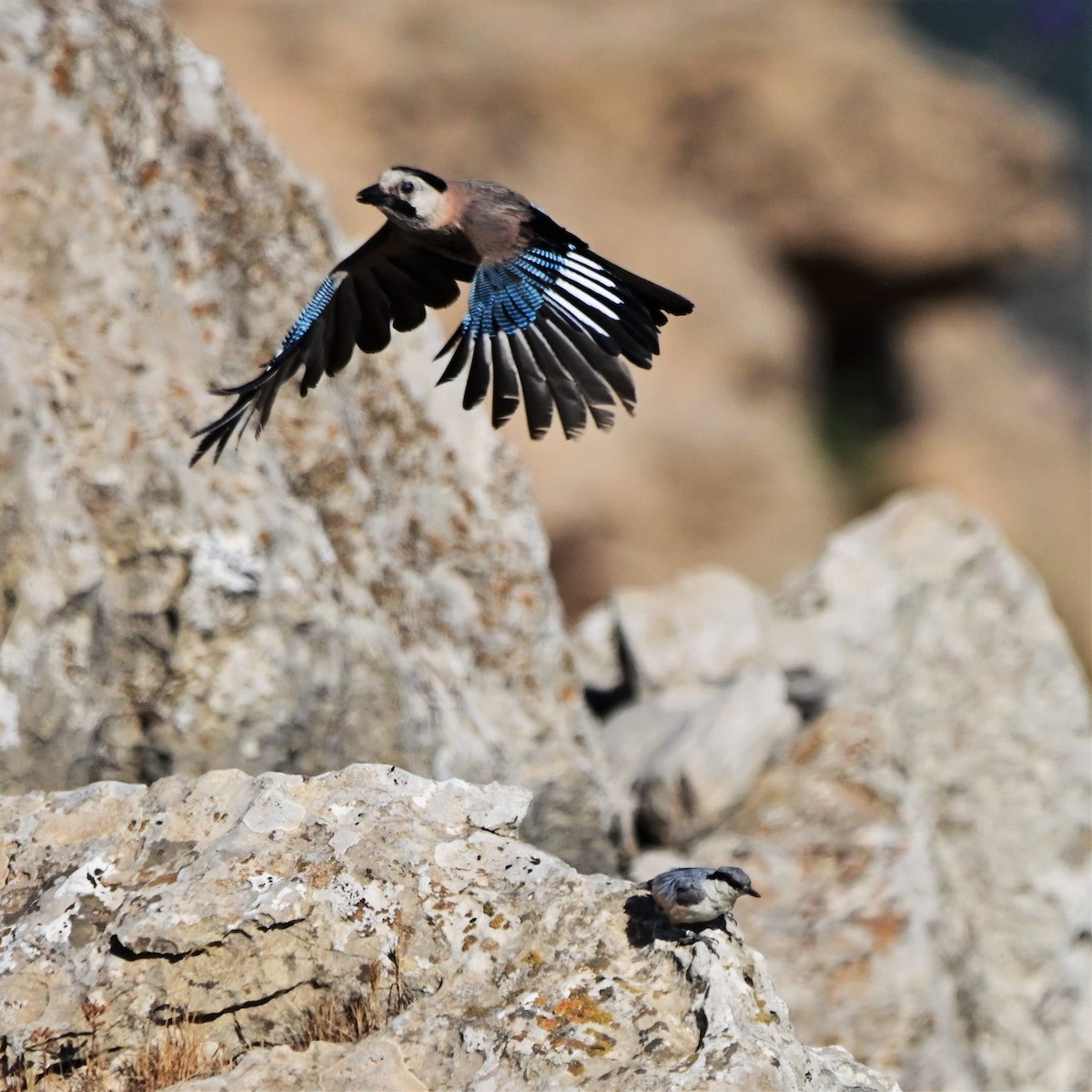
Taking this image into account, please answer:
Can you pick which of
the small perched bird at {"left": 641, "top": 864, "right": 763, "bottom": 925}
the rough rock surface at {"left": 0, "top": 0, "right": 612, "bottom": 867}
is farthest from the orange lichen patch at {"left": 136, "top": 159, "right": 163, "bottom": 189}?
the small perched bird at {"left": 641, "top": 864, "right": 763, "bottom": 925}

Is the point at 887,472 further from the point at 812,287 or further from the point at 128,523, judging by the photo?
the point at 128,523

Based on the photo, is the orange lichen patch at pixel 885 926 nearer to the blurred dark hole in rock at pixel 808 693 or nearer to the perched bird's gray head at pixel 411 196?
the blurred dark hole in rock at pixel 808 693

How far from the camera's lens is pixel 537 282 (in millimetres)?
5895

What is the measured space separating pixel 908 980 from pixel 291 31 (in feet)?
61.9

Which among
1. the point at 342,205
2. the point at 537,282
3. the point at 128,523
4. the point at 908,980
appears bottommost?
the point at 908,980

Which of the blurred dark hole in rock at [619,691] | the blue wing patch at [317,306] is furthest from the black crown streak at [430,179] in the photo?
the blurred dark hole in rock at [619,691]

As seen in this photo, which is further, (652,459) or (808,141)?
(808,141)

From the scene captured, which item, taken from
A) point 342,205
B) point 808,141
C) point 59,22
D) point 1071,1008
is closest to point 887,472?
point 808,141

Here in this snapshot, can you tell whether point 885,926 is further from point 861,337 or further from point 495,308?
point 861,337

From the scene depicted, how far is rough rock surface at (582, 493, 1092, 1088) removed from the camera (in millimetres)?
7719

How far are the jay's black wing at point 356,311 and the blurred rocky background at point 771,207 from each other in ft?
46.8

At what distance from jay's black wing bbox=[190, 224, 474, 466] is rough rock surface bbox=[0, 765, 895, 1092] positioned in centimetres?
197

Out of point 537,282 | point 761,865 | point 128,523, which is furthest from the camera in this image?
point 761,865

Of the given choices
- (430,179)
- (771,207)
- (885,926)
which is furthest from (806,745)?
(771,207)
